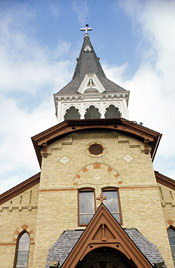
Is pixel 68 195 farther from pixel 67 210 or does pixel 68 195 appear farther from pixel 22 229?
pixel 22 229

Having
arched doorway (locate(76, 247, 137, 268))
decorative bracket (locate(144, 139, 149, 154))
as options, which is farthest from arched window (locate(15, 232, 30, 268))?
decorative bracket (locate(144, 139, 149, 154))

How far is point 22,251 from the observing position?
44.9 ft

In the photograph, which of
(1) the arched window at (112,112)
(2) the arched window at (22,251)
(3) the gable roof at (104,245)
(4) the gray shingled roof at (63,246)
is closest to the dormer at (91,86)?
(1) the arched window at (112,112)

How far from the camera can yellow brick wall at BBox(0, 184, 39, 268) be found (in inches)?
530

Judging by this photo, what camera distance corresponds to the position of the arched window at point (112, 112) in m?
18.7

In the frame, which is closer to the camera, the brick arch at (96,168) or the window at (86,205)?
the window at (86,205)

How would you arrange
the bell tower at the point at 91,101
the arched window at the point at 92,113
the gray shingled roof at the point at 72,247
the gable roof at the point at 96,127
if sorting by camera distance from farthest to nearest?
the arched window at the point at 92,113 → the bell tower at the point at 91,101 → the gable roof at the point at 96,127 → the gray shingled roof at the point at 72,247

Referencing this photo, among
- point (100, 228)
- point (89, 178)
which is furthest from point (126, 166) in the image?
point (100, 228)

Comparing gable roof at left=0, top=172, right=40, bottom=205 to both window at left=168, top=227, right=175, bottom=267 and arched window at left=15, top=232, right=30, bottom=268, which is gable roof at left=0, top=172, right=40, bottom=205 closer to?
arched window at left=15, top=232, right=30, bottom=268

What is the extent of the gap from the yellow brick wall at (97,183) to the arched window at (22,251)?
5.90 ft

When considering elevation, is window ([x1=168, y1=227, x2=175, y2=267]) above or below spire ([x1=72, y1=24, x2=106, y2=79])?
below

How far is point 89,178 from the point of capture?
14.2 meters

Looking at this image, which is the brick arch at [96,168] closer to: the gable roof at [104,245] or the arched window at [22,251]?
the gable roof at [104,245]

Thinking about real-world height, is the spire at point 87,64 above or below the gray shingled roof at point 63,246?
above
